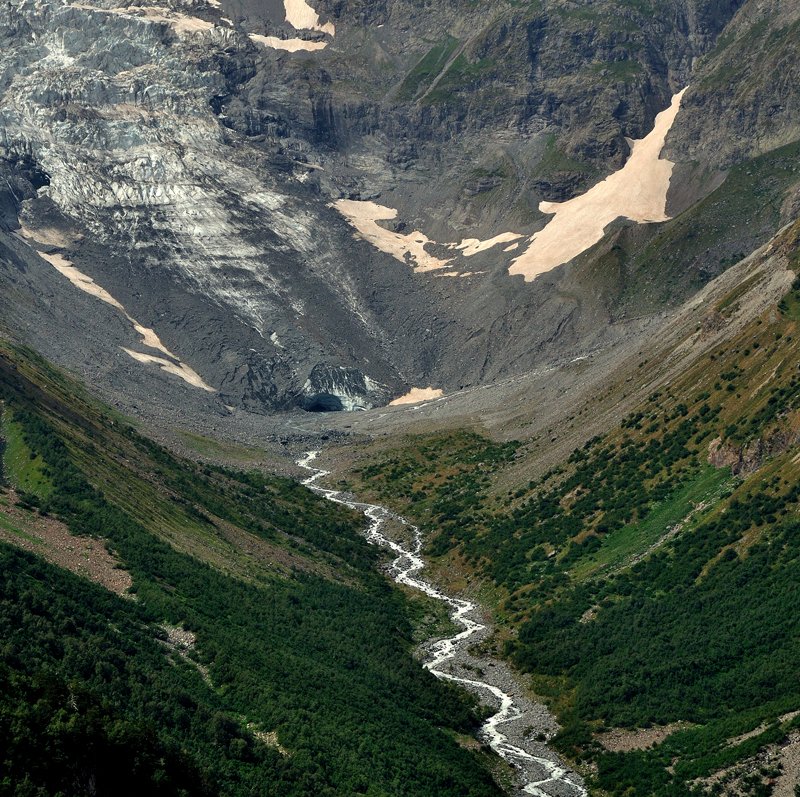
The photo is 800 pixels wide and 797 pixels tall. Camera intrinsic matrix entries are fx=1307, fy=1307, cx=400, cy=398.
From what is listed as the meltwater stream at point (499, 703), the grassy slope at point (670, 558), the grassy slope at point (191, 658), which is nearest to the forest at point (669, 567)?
the grassy slope at point (670, 558)

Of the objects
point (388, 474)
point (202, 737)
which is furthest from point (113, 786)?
point (388, 474)

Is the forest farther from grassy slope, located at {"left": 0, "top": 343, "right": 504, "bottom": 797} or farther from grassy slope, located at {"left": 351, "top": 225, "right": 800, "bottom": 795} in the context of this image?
grassy slope, located at {"left": 0, "top": 343, "right": 504, "bottom": 797}

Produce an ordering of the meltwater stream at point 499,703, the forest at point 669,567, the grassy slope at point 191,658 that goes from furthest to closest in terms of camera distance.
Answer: the meltwater stream at point 499,703
the forest at point 669,567
the grassy slope at point 191,658

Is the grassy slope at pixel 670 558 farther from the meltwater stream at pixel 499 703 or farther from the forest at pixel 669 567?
the meltwater stream at pixel 499 703

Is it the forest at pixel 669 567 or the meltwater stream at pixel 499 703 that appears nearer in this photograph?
the forest at pixel 669 567

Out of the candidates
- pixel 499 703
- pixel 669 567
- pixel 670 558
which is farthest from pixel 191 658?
pixel 670 558

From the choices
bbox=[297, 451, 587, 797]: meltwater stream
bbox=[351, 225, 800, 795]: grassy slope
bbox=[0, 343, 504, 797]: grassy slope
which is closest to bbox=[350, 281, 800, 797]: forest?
bbox=[351, 225, 800, 795]: grassy slope

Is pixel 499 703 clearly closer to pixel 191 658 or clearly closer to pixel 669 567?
pixel 669 567
